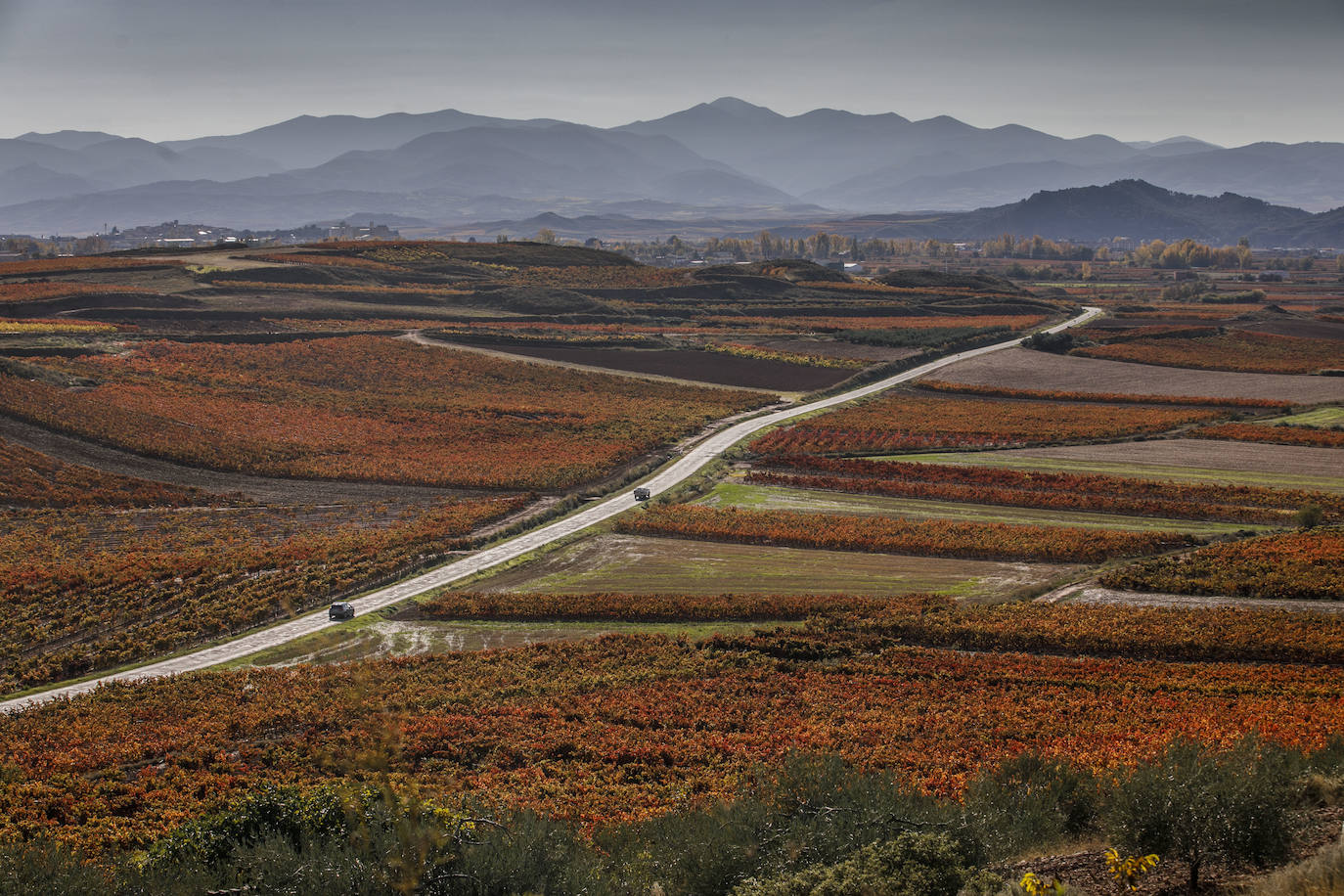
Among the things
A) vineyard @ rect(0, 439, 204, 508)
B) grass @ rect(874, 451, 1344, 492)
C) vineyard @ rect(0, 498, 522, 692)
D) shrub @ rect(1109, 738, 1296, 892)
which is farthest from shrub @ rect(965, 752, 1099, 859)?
vineyard @ rect(0, 439, 204, 508)


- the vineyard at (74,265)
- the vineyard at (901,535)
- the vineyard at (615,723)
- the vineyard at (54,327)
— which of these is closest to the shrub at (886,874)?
the vineyard at (615,723)

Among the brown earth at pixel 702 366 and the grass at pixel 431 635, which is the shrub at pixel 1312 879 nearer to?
the grass at pixel 431 635

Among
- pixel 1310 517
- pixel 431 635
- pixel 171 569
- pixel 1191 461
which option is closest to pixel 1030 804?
pixel 431 635

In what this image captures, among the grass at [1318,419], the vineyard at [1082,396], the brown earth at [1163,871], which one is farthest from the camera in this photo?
the vineyard at [1082,396]

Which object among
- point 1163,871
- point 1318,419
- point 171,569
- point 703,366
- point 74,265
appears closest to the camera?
point 1163,871

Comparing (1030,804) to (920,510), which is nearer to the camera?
(1030,804)

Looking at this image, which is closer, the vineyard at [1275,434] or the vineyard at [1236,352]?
the vineyard at [1275,434]

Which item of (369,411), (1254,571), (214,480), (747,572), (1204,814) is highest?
(369,411)

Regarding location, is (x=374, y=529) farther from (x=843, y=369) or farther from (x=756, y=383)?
(x=843, y=369)

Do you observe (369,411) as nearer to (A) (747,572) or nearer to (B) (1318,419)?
(A) (747,572)
